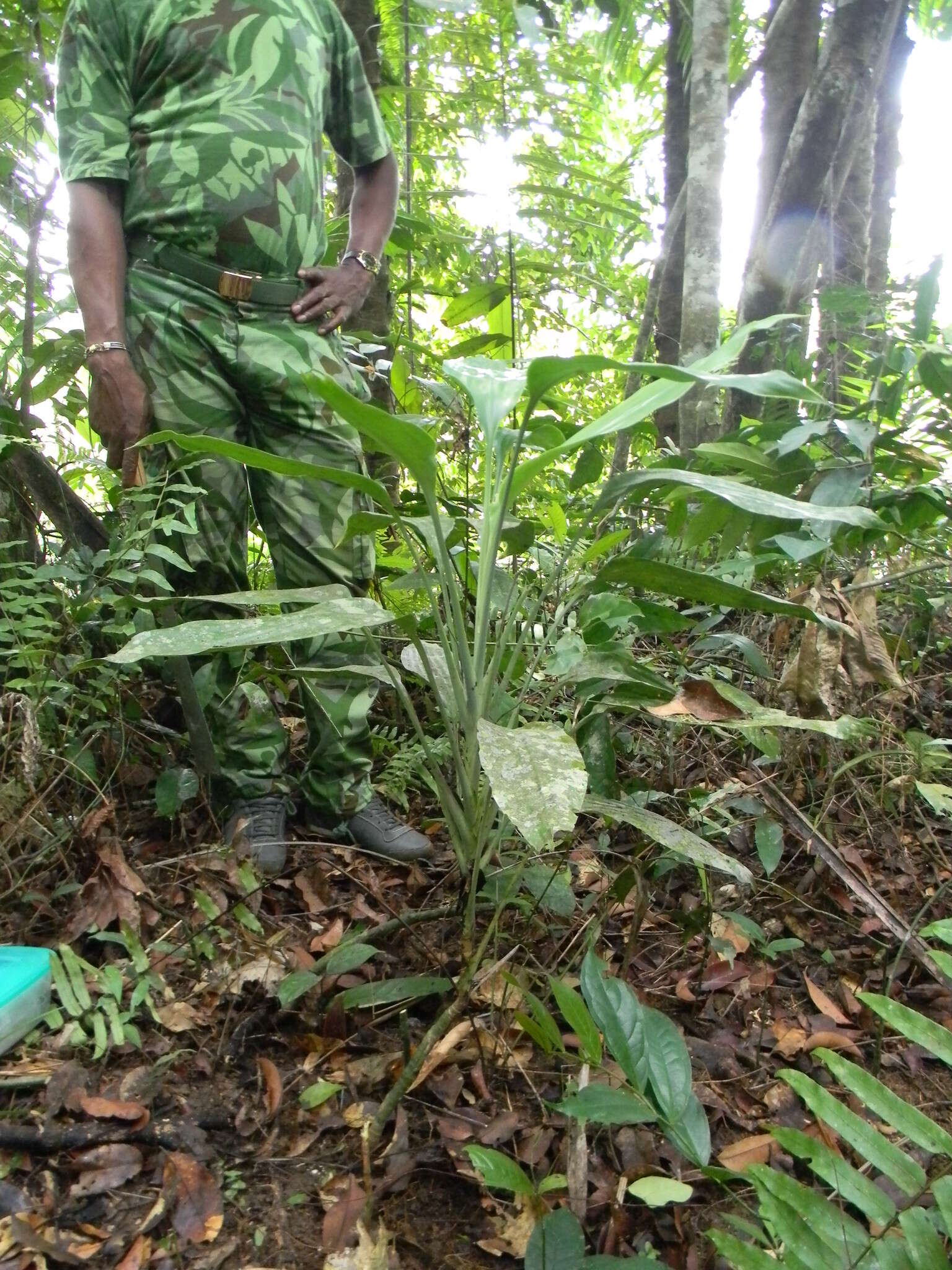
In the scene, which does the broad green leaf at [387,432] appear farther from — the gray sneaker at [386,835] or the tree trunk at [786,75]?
the tree trunk at [786,75]

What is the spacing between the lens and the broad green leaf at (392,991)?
1378 mm

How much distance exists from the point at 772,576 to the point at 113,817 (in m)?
1.89

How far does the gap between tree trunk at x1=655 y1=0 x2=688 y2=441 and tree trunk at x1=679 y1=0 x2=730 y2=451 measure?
84 cm

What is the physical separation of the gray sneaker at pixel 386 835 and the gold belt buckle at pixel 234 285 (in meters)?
1.17

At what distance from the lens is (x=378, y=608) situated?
1.25 meters

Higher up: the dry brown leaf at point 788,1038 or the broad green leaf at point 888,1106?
the broad green leaf at point 888,1106

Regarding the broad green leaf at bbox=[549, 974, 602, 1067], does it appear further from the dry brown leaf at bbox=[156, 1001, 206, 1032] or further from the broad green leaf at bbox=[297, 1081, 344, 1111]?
the dry brown leaf at bbox=[156, 1001, 206, 1032]

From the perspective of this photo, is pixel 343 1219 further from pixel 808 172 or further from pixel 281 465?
pixel 808 172

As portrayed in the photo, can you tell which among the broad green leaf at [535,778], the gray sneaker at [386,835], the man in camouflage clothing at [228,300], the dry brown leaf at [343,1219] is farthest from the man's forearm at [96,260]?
the dry brown leaf at [343,1219]

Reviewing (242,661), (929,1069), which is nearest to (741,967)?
(929,1069)

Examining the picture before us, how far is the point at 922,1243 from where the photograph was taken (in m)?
0.88

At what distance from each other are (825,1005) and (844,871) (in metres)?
0.26

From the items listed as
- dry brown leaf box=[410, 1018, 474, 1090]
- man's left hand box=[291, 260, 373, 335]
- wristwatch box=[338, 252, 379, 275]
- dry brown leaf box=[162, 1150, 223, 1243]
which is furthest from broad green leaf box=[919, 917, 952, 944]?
wristwatch box=[338, 252, 379, 275]

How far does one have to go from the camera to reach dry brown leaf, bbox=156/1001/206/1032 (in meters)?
1.41
